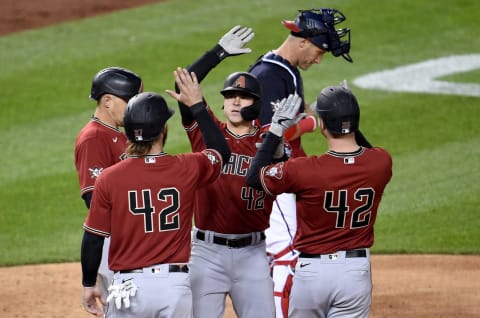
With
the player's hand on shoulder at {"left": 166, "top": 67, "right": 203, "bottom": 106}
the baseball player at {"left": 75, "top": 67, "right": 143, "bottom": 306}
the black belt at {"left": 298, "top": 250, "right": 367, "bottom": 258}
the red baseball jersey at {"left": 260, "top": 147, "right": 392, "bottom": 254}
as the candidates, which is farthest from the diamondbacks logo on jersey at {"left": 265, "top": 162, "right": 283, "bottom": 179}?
the baseball player at {"left": 75, "top": 67, "right": 143, "bottom": 306}

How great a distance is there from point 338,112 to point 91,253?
5.18 ft

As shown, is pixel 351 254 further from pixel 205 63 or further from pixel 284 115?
pixel 205 63

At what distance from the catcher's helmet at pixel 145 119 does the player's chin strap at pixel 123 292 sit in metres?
0.78

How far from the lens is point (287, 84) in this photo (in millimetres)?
6906

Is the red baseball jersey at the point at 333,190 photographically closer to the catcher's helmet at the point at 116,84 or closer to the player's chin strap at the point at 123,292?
the player's chin strap at the point at 123,292

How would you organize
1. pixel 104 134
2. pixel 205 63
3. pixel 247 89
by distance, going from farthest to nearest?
1. pixel 104 134
2. pixel 205 63
3. pixel 247 89

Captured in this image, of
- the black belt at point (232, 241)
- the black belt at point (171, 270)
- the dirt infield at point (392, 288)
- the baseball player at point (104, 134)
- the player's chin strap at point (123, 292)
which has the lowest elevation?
the dirt infield at point (392, 288)

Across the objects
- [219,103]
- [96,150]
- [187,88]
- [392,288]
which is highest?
[187,88]

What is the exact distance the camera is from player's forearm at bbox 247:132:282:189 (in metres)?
5.49

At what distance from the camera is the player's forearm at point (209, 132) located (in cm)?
563

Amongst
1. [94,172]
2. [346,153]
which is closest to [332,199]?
[346,153]

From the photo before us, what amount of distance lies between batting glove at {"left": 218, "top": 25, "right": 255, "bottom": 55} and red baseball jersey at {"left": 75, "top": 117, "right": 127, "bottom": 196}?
89 cm

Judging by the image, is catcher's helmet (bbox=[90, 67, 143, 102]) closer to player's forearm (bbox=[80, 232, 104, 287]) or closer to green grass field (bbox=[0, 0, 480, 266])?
player's forearm (bbox=[80, 232, 104, 287])

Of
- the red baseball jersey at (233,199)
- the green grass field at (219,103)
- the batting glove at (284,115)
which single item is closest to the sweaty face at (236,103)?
the red baseball jersey at (233,199)
